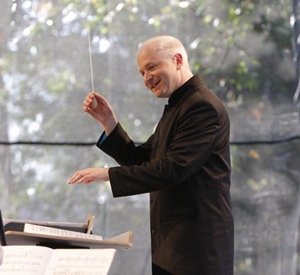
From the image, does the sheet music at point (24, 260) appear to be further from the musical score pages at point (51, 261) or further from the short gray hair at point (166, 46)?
the short gray hair at point (166, 46)

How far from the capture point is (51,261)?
7.60 feet

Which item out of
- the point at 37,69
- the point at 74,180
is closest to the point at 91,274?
the point at 74,180

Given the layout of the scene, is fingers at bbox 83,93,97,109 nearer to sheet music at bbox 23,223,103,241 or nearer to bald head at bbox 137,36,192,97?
bald head at bbox 137,36,192,97

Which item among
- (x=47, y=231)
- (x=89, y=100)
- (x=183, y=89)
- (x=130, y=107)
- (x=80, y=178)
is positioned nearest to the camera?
(x=47, y=231)

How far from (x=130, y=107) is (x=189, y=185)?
1577mm

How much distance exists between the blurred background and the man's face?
128 centimetres

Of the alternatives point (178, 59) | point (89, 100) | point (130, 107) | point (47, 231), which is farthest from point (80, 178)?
point (130, 107)

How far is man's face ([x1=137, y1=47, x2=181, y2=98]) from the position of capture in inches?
113

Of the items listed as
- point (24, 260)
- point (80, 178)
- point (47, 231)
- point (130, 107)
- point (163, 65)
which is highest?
point (130, 107)

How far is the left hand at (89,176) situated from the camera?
257cm

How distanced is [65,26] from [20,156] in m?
0.81

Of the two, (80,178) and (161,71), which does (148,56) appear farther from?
(80,178)

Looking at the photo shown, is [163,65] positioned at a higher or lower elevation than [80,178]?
higher

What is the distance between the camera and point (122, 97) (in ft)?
13.7
